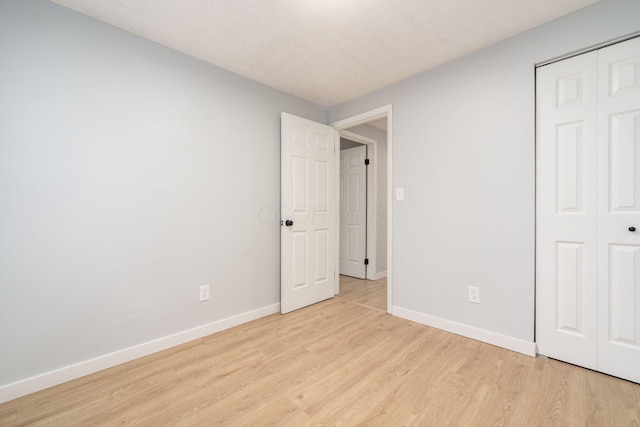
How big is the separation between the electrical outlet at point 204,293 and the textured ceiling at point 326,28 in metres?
1.98

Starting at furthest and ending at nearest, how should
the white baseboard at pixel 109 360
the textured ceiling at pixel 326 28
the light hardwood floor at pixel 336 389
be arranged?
the textured ceiling at pixel 326 28
the white baseboard at pixel 109 360
the light hardwood floor at pixel 336 389

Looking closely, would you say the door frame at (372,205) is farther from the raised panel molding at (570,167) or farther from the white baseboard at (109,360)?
the raised panel molding at (570,167)

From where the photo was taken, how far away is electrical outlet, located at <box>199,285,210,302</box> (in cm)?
222

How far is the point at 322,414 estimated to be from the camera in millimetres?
1346

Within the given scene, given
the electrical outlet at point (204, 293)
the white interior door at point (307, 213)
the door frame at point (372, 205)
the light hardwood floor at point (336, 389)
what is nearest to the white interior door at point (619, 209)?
the light hardwood floor at point (336, 389)

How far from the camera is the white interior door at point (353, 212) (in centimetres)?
414

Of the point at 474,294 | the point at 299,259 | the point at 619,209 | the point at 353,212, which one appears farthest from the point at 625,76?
the point at 353,212

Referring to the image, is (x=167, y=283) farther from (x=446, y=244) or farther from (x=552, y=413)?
(x=552, y=413)

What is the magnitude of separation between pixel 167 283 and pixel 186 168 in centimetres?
94

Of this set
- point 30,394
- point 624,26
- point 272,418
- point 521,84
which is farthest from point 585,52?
point 30,394

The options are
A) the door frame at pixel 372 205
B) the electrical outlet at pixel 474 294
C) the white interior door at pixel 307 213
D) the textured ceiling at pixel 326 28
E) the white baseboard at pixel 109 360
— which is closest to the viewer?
the white baseboard at pixel 109 360

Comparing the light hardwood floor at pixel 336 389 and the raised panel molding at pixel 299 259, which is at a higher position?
the raised panel molding at pixel 299 259

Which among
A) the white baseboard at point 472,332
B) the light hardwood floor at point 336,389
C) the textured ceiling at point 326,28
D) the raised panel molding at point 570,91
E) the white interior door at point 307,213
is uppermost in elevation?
the textured ceiling at point 326,28

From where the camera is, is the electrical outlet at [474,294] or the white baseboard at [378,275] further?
the white baseboard at [378,275]
